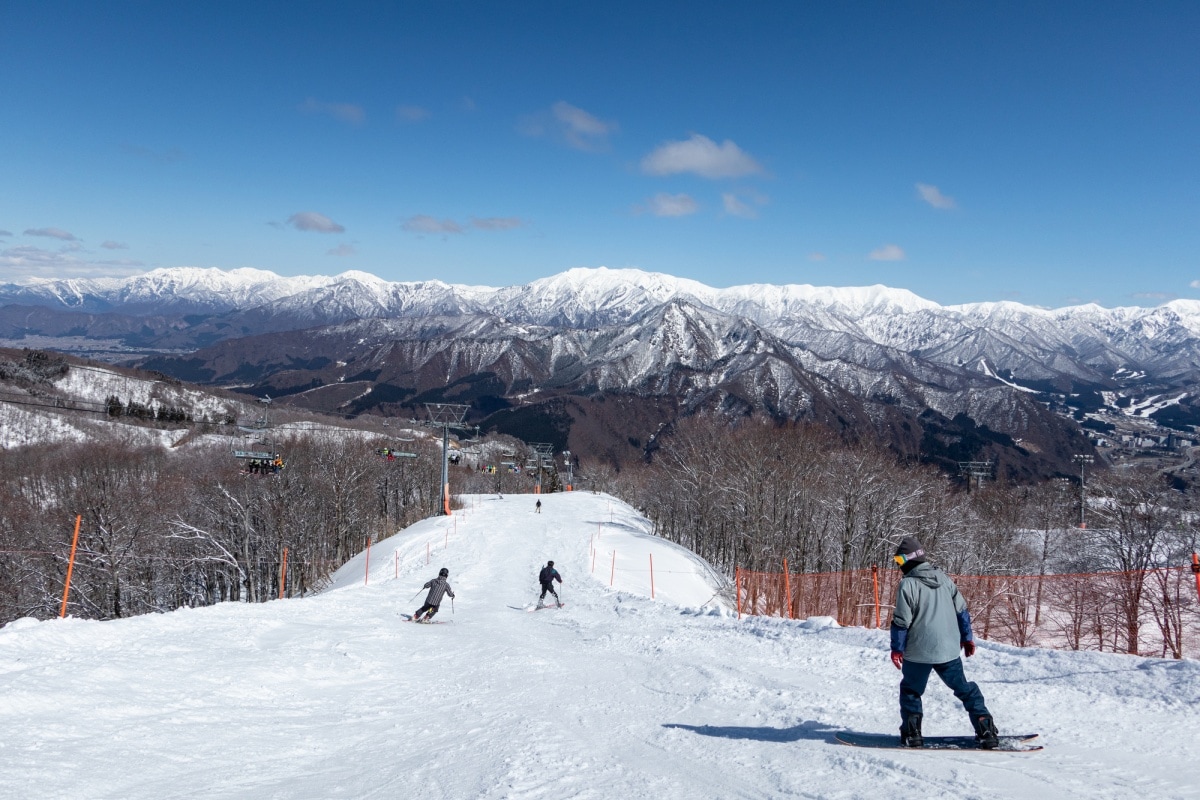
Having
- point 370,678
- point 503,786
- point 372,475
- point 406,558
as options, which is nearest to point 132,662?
point 370,678

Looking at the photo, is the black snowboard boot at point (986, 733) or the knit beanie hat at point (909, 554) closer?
the black snowboard boot at point (986, 733)

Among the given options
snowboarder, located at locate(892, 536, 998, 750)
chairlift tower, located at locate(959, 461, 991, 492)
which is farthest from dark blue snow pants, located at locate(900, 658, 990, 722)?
chairlift tower, located at locate(959, 461, 991, 492)

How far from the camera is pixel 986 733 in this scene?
6.74 metres

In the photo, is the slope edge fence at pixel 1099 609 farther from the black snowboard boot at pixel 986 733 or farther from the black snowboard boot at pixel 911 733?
the black snowboard boot at pixel 911 733

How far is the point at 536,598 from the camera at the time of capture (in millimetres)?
25375

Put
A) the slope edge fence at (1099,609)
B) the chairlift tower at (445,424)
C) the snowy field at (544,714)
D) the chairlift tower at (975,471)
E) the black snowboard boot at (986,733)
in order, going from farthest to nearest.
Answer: the chairlift tower at (975,471) → the chairlift tower at (445,424) → the slope edge fence at (1099,609) → the black snowboard boot at (986,733) → the snowy field at (544,714)

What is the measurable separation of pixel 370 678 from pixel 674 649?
18.8ft

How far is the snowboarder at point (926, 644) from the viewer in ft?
22.7

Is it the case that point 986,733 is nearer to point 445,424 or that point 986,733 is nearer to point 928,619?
point 928,619

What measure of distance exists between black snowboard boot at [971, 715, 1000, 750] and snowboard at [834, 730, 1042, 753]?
0.04m

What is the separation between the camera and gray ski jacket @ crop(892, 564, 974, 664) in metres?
6.95

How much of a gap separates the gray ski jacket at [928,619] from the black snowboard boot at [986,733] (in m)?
0.61

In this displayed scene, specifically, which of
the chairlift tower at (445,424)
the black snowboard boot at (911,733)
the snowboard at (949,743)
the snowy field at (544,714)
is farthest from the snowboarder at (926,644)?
the chairlift tower at (445,424)

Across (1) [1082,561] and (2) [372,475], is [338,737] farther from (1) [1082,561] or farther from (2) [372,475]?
(2) [372,475]
